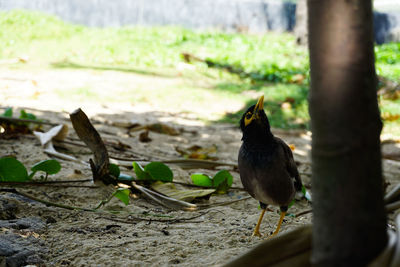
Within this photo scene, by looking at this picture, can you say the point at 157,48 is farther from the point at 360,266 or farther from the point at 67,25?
the point at 360,266

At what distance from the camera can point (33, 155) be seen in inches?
148

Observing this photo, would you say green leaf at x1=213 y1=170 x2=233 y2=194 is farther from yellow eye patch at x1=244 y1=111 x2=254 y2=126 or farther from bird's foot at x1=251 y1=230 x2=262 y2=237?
bird's foot at x1=251 y1=230 x2=262 y2=237

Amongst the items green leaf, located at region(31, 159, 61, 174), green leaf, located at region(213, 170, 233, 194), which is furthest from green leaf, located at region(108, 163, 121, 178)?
green leaf, located at region(213, 170, 233, 194)

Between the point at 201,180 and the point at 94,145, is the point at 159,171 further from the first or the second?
the point at 94,145

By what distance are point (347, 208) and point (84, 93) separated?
6.63m

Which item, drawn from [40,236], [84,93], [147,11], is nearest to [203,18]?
[147,11]

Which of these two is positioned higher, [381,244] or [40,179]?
[381,244]

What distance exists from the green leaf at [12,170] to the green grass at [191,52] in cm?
429

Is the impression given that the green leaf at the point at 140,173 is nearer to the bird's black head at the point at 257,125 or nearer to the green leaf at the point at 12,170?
the green leaf at the point at 12,170

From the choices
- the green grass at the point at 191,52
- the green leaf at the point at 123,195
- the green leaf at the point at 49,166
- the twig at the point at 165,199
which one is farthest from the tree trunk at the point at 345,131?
the green grass at the point at 191,52

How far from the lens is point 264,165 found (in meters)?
2.66

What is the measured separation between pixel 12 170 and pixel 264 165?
1417 millimetres

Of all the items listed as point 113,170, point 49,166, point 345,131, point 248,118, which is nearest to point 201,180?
point 113,170

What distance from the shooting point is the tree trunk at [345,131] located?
1106mm
